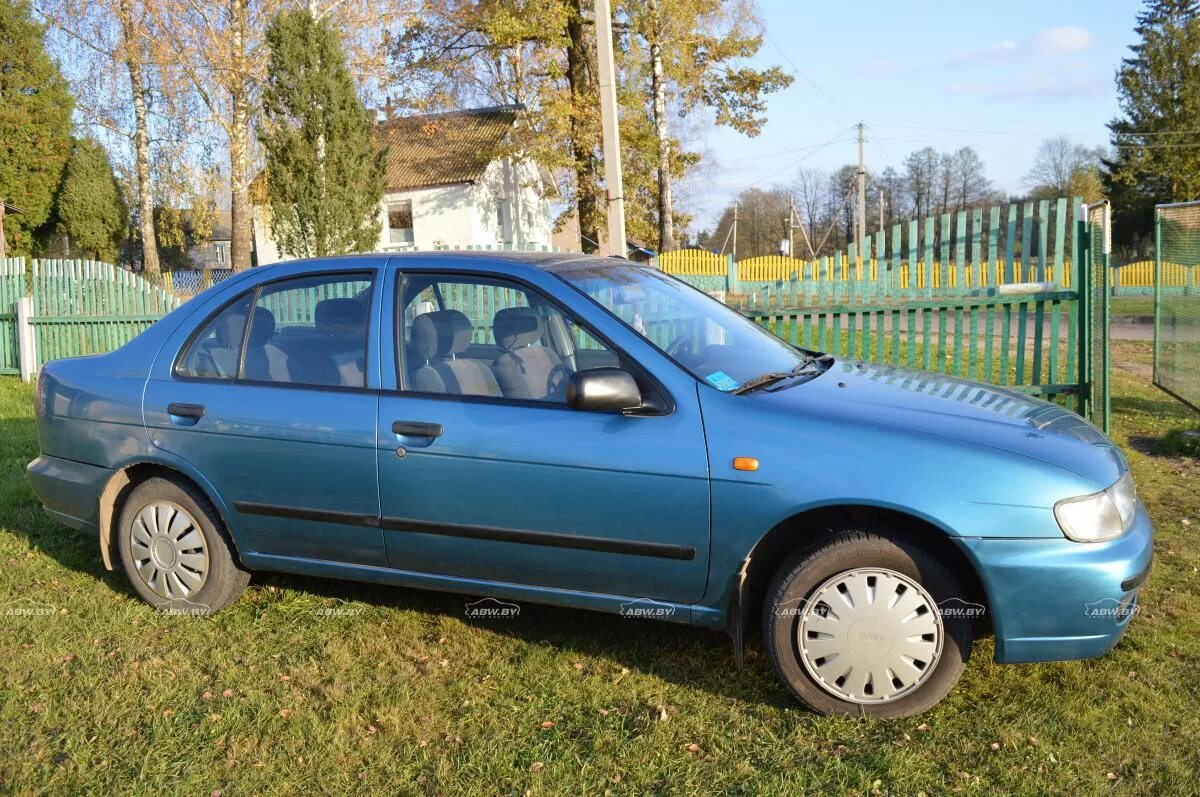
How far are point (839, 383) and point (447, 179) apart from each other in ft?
94.2

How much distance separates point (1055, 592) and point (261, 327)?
342cm

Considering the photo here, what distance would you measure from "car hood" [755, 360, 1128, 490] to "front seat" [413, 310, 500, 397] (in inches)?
45.1

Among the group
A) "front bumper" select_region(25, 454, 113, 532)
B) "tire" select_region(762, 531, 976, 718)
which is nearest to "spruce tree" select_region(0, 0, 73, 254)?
"front bumper" select_region(25, 454, 113, 532)

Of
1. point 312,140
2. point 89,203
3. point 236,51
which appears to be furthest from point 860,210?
point 89,203

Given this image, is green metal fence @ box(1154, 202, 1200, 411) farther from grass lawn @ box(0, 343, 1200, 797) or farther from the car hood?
the car hood

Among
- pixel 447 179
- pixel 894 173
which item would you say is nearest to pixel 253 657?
pixel 447 179

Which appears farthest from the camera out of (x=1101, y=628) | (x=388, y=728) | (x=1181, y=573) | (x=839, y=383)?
(x=1181, y=573)

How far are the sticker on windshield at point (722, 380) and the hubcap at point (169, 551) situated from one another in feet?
8.16

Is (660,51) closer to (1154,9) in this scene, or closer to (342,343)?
(342,343)

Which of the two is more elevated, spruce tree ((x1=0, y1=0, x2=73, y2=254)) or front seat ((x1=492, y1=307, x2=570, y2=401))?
spruce tree ((x1=0, y1=0, x2=73, y2=254))

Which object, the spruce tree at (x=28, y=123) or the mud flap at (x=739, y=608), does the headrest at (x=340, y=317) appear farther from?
the spruce tree at (x=28, y=123)

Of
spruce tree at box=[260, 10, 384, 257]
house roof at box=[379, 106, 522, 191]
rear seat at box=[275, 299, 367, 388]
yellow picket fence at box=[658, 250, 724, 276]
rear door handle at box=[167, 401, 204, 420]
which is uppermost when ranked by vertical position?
house roof at box=[379, 106, 522, 191]

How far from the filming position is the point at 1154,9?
42719 millimetres

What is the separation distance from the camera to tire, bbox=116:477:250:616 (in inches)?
170
